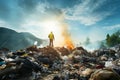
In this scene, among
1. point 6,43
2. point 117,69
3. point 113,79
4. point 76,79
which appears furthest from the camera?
point 6,43

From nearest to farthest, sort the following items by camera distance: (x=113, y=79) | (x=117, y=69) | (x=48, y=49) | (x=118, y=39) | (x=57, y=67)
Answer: (x=113, y=79) → (x=117, y=69) → (x=57, y=67) → (x=48, y=49) → (x=118, y=39)

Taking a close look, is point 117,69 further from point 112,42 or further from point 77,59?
point 112,42

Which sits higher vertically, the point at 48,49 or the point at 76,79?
the point at 48,49

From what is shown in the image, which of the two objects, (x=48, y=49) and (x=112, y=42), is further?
(x=112, y=42)

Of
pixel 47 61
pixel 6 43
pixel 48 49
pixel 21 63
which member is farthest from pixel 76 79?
pixel 6 43

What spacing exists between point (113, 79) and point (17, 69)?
5857 mm

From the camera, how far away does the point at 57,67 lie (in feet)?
41.0

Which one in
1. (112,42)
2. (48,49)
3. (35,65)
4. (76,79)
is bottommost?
(76,79)

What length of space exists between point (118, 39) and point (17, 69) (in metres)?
93.5

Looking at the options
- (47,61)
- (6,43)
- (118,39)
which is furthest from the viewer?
(6,43)

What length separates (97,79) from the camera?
7621 mm

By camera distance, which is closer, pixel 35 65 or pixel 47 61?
pixel 35 65

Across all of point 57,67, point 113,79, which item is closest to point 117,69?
point 113,79

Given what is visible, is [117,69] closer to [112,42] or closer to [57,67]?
[57,67]
